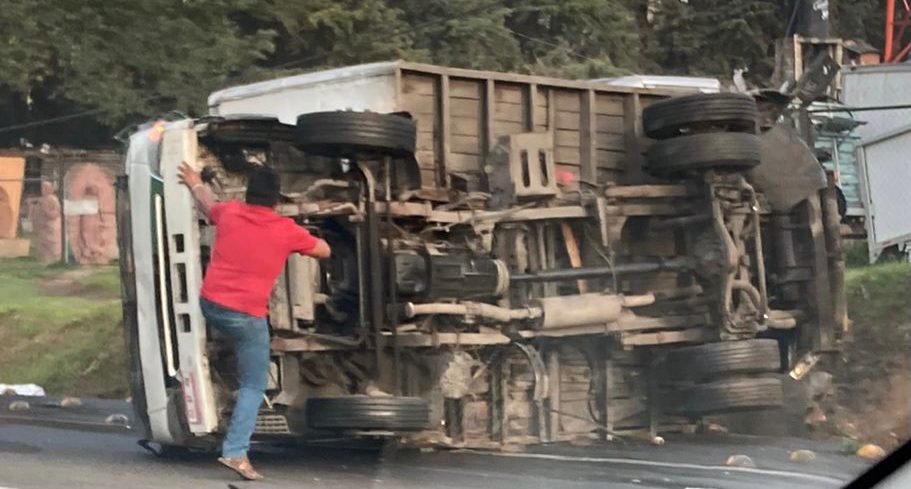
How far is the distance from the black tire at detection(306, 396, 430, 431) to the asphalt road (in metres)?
0.29

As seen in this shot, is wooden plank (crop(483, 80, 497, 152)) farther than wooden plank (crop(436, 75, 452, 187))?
Yes

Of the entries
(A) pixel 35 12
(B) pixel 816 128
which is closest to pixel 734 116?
(B) pixel 816 128

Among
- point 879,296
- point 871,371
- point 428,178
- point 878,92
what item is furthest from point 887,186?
point 428,178

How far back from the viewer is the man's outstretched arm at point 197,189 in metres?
6.24

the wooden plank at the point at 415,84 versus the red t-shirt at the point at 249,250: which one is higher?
the wooden plank at the point at 415,84

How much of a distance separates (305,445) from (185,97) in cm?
701

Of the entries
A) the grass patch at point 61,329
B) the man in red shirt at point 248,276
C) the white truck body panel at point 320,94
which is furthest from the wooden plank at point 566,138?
the grass patch at point 61,329

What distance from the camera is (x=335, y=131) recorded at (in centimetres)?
625

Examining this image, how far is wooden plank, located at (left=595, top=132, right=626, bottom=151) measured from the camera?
741 centimetres

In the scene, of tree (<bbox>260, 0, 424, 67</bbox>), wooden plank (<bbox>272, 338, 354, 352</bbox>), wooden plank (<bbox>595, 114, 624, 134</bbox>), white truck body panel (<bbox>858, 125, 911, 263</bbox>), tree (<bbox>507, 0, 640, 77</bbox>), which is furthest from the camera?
tree (<bbox>260, 0, 424, 67</bbox>)

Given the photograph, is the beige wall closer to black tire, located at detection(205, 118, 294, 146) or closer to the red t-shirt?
black tire, located at detection(205, 118, 294, 146)

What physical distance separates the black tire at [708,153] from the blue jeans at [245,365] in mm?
2402

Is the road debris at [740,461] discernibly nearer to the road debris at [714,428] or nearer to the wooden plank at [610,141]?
the road debris at [714,428]

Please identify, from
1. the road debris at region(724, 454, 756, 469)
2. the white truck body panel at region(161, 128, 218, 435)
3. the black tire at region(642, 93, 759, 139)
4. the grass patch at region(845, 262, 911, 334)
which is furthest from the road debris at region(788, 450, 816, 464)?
the white truck body panel at region(161, 128, 218, 435)
